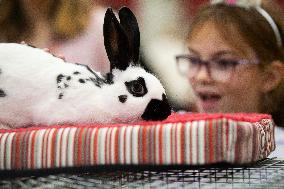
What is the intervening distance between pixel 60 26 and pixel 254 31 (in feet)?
1.96

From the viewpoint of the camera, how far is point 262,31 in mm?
1610

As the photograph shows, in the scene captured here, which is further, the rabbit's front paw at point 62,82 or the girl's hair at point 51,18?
the girl's hair at point 51,18

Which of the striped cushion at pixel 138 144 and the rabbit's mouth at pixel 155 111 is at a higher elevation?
the rabbit's mouth at pixel 155 111

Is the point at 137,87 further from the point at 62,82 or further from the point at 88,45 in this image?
the point at 88,45

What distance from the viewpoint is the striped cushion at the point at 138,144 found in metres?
0.89

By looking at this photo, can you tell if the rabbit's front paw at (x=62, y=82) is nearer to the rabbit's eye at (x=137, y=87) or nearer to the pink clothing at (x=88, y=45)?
the rabbit's eye at (x=137, y=87)

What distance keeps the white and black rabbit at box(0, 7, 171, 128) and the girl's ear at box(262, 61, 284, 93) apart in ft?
1.93

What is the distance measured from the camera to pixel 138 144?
0.92 m

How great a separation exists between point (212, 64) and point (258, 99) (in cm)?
18

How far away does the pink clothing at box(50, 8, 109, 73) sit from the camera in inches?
64.9

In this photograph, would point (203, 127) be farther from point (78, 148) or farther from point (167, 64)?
point (167, 64)

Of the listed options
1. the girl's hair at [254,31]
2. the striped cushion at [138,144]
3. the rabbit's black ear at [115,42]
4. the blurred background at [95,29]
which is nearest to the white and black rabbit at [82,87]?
the rabbit's black ear at [115,42]

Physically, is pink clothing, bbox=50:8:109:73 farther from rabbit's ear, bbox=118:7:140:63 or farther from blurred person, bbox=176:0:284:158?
rabbit's ear, bbox=118:7:140:63

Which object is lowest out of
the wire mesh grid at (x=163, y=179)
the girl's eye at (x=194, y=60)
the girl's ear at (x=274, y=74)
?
the wire mesh grid at (x=163, y=179)
